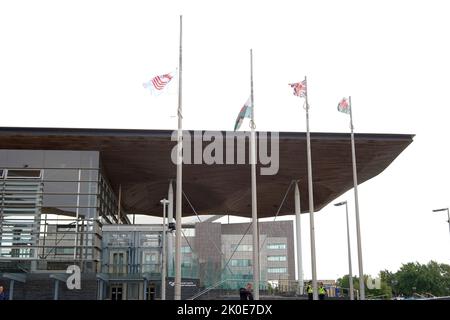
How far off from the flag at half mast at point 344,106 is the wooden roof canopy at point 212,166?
2.04 m

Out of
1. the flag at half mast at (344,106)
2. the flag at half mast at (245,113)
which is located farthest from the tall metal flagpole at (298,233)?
the flag at half mast at (245,113)

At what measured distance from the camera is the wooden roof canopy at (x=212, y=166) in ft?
125

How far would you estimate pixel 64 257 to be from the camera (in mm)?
37875

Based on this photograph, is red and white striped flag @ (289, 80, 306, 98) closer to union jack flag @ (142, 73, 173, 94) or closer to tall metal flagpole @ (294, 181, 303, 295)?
union jack flag @ (142, 73, 173, 94)

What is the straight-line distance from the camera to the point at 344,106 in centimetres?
3800

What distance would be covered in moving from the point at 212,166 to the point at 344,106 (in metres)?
12.5

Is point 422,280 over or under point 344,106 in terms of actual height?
under

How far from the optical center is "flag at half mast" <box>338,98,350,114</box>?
37.9 metres

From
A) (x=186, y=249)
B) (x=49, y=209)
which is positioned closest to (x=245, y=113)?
(x=49, y=209)

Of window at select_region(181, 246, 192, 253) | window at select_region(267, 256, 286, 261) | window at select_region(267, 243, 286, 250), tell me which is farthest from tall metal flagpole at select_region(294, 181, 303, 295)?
window at select_region(267, 256, 286, 261)

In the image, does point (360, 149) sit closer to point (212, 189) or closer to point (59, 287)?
point (212, 189)

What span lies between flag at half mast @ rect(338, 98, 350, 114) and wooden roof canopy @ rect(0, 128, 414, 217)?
2.04 meters

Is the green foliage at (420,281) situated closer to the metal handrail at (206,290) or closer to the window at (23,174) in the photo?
the metal handrail at (206,290)

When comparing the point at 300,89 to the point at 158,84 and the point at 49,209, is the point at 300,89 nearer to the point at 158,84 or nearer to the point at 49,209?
the point at 158,84
